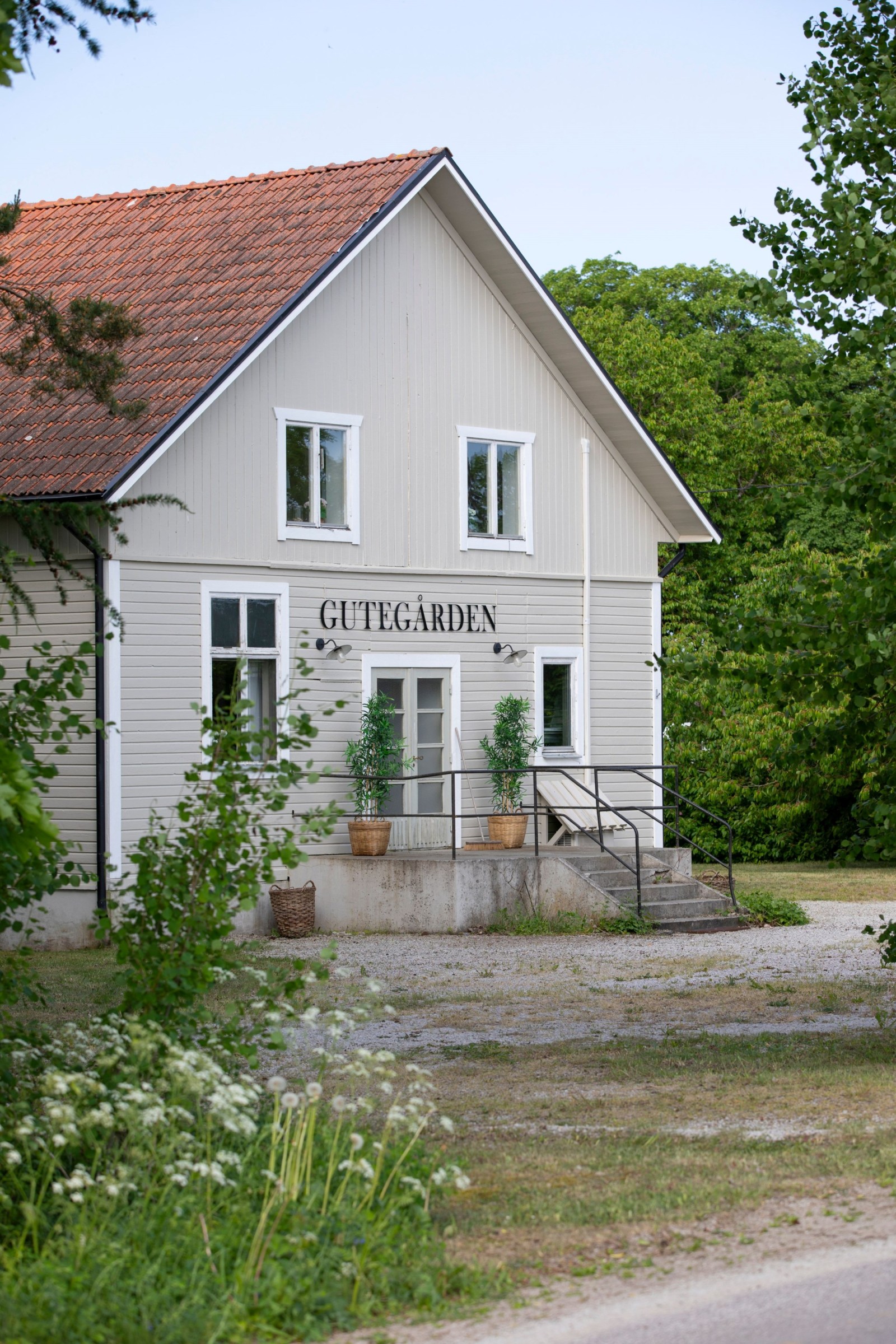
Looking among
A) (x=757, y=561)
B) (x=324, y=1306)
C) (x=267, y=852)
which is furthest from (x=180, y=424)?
(x=757, y=561)

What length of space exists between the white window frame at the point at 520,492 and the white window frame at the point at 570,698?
4.24ft

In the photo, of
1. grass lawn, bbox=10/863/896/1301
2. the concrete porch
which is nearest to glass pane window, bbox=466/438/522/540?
the concrete porch

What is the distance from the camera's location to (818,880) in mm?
26266

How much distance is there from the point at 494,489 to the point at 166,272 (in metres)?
4.72

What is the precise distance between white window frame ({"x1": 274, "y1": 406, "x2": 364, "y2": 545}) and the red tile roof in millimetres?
1264

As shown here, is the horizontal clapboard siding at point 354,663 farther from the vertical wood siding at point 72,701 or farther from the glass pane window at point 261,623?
the vertical wood siding at point 72,701

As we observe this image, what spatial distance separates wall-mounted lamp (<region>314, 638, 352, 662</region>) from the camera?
20141 millimetres

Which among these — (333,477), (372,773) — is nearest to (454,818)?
(372,773)

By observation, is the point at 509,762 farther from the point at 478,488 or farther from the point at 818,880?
the point at 818,880

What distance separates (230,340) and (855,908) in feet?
33.0

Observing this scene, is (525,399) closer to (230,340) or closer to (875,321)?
(230,340)

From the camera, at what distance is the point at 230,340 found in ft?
63.0

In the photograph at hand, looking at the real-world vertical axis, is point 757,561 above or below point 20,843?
above

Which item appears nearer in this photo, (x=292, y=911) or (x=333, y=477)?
(x=292, y=911)
